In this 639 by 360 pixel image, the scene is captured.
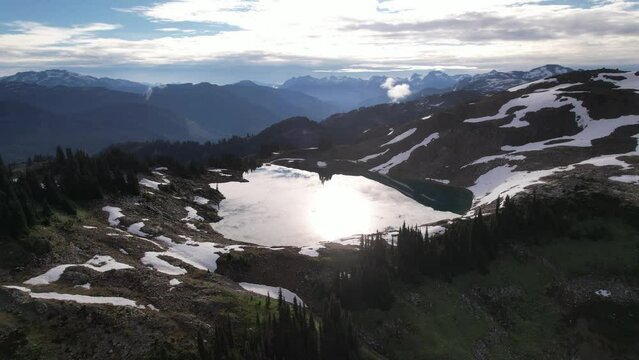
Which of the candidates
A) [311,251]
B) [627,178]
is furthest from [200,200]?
[627,178]

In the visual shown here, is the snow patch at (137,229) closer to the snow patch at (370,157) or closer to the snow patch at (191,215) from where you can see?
the snow patch at (191,215)

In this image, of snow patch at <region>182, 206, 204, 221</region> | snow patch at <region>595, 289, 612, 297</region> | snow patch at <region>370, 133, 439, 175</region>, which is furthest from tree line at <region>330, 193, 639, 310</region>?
snow patch at <region>370, 133, 439, 175</region>

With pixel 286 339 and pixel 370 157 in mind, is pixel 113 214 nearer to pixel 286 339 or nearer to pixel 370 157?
pixel 286 339

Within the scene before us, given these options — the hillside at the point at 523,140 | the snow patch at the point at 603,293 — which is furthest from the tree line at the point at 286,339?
the hillside at the point at 523,140

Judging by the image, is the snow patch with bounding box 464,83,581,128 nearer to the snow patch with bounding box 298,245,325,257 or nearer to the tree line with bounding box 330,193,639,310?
the tree line with bounding box 330,193,639,310

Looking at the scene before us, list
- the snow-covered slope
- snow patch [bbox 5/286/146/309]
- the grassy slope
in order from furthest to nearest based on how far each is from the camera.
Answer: the snow-covered slope
the grassy slope
snow patch [bbox 5/286/146/309]
